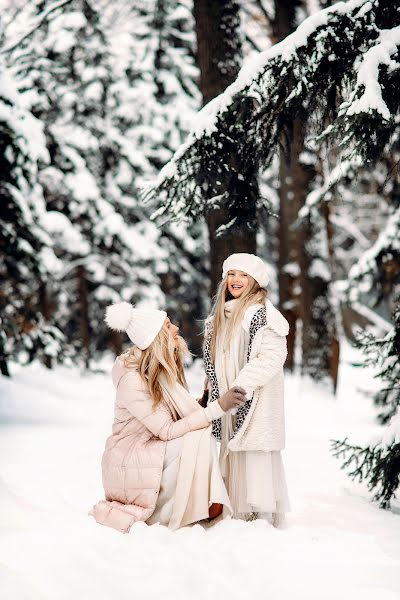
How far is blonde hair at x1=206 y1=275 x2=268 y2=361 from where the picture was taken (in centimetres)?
563

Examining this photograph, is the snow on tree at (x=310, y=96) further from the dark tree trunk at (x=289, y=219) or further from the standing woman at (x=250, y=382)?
the dark tree trunk at (x=289, y=219)

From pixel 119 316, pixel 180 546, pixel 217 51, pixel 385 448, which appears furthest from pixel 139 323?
pixel 217 51

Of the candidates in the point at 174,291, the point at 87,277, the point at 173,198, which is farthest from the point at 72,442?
the point at 174,291

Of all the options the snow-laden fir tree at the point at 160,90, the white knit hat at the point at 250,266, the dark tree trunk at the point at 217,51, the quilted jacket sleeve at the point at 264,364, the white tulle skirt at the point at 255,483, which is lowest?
the white tulle skirt at the point at 255,483

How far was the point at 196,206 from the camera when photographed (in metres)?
6.57

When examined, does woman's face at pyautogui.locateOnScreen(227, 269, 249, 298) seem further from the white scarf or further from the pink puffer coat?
the pink puffer coat

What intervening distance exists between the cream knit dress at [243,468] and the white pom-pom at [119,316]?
2.76ft

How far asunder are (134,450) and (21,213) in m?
5.53

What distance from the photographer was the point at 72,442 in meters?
8.62

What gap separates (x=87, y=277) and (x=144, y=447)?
13440 millimetres

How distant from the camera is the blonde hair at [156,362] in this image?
522 centimetres

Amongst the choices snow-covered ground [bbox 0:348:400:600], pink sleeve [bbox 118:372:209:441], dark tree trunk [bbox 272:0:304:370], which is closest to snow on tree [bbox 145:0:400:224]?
pink sleeve [bbox 118:372:209:441]

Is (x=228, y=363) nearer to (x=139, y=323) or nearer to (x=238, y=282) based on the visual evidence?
(x=238, y=282)

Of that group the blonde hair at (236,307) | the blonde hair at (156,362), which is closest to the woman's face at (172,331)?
the blonde hair at (156,362)
